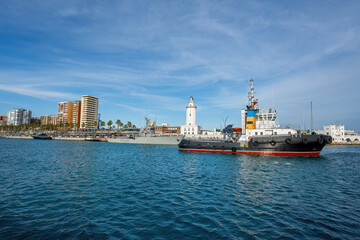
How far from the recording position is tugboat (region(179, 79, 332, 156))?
37562mm

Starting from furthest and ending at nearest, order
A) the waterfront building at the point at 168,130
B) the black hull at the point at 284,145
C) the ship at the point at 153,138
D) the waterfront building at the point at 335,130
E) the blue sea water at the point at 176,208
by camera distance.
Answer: the waterfront building at the point at 168,130
the waterfront building at the point at 335,130
the ship at the point at 153,138
the black hull at the point at 284,145
the blue sea water at the point at 176,208

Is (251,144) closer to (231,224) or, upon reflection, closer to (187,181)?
(187,181)

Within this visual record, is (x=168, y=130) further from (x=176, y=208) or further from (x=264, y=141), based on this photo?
(x=176, y=208)

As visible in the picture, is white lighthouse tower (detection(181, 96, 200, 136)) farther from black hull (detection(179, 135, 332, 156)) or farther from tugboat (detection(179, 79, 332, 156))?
black hull (detection(179, 135, 332, 156))

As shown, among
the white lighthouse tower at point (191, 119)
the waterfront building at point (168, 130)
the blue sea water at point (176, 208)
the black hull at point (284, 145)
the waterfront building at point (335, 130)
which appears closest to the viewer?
the blue sea water at point (176, 208)

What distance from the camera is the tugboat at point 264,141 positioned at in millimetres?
37562

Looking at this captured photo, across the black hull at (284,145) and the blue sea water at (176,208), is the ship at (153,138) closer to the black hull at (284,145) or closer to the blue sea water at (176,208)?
the black hull at (284,145)

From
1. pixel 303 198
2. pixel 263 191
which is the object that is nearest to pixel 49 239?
pixel 263 191

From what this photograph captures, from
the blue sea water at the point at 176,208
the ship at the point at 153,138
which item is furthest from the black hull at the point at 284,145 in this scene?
the ship at the point at 153,138

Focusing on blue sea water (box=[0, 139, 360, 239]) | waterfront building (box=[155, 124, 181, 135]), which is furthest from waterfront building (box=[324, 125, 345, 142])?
blue sea water (box=[0, 139, 360, 239])

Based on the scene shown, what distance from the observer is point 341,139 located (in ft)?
451

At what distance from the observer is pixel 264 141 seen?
131 feet

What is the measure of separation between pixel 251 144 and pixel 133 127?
504ft

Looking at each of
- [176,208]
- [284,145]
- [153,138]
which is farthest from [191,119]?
[176,208]
